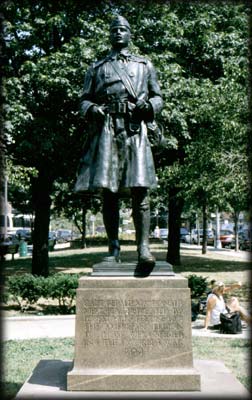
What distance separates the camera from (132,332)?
19.1 ft

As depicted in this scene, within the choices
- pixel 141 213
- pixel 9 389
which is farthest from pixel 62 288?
pixel 141 213

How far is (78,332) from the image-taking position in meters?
5.79

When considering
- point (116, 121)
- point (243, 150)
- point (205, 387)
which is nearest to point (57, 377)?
point (205, 387)

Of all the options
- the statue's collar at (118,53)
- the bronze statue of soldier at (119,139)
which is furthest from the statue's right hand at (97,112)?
the statue's collar at (118,53)

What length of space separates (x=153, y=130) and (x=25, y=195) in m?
39.9

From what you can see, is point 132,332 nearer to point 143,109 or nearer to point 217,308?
point 143,109

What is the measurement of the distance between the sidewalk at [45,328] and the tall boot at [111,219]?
534cm

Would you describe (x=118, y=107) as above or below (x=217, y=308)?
above

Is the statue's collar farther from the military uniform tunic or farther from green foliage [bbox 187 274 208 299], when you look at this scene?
green foliage [bbox 187 274 208 299]

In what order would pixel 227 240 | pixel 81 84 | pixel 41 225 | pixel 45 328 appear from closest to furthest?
pixel 45 328 → pixel 81 84 → pixel 41 225 → pixel 227 240

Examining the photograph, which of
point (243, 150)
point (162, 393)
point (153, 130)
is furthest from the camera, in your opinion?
point (243, 150)

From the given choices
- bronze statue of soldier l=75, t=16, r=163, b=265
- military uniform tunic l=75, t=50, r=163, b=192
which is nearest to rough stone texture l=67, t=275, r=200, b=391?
bronze statue of soldier l=75, t=16, r=163, b=265

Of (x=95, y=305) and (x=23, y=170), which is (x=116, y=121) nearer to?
(x=95, y=305)

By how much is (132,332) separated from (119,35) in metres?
3.30
